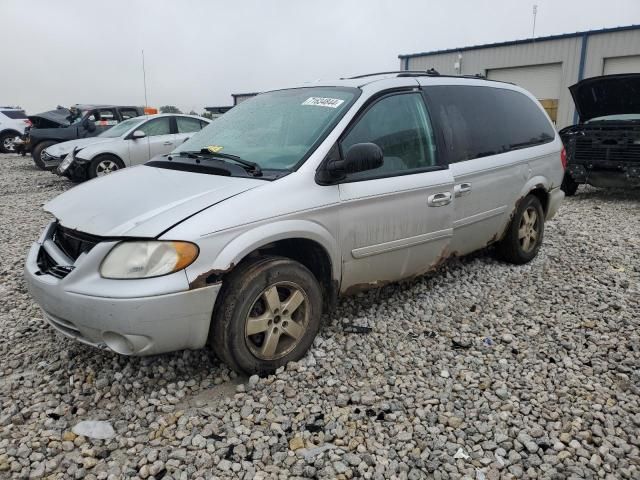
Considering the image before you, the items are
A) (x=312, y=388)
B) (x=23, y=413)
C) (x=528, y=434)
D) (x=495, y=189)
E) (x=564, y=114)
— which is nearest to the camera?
(x=528, y=434)

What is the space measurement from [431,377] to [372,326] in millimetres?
743

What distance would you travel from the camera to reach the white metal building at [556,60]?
55.5 feet

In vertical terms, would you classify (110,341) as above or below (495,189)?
below

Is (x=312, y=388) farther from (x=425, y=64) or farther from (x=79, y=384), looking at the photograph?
(x=425, y=64)

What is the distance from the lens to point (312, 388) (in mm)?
3037

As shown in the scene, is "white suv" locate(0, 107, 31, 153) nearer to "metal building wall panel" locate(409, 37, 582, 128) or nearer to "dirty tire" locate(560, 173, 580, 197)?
"metal building wall panel" locate(409, 37, 582, 128)

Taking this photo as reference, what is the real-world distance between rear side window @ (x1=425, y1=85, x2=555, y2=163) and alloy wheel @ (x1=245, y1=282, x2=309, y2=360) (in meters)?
1.77

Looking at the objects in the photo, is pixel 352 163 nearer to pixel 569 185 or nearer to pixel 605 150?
pixel 605 150

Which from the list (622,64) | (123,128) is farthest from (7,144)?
Answer: (622,64)

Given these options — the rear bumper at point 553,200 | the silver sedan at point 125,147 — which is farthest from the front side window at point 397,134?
the silver sedan at point 125,147

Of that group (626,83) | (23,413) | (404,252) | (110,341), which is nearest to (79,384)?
(23,413)

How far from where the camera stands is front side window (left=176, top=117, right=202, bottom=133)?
1171 cm

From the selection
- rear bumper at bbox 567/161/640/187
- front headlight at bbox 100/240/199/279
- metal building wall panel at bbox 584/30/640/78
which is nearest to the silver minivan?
front headlight at bbox 100/240/199/279

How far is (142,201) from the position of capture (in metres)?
2.98
